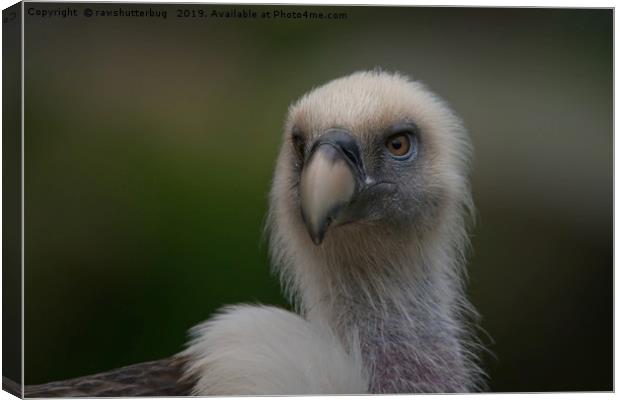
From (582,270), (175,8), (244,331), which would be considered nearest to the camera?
(244,331)

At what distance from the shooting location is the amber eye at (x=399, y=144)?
149 inches

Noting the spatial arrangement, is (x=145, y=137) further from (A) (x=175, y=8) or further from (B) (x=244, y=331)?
(B) (x=244, y=331)

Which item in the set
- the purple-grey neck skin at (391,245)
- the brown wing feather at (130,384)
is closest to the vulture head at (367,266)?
the purple-grey neck skin at (391,245)

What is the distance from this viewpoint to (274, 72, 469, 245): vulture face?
347 centimetres

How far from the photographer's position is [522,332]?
4.36 metres

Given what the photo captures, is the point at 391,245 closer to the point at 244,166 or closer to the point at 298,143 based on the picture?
the point at 298,143

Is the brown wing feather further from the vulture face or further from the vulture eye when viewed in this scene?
the vulture eye

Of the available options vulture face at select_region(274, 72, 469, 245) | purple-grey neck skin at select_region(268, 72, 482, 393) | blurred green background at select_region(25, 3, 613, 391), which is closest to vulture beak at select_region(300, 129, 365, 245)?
vulture face at select_region(274, 72, 469, 245)

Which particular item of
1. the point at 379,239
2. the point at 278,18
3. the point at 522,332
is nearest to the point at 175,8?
the point at 278,18

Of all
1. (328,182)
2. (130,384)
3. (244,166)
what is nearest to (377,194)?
(328,182)

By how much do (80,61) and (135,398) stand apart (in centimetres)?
134

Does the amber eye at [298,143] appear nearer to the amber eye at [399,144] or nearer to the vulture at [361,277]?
the vulture at [361,277]

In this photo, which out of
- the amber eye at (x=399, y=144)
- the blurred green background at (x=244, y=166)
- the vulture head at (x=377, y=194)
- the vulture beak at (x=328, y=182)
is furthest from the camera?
the blurred green background at (x=244, y=166)

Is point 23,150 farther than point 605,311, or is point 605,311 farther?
point 605,311
